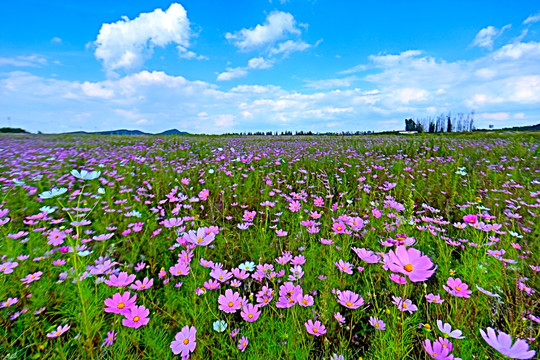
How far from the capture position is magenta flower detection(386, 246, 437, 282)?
760 mm

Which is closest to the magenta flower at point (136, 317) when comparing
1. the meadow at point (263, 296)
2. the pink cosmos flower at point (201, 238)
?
the meadow at point (263, 296)

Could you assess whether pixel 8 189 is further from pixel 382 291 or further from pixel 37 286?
pixel 382 291

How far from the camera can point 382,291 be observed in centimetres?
149

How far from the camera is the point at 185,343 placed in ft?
3.29

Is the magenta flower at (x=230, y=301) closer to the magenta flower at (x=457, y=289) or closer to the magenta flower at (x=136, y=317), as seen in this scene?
the magenta flower at (x=136, y=317)

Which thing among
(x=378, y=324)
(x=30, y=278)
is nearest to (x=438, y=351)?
(x=378, y=324)

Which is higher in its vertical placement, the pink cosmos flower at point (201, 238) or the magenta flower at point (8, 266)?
the pink cosmos flower at point (201, 238)

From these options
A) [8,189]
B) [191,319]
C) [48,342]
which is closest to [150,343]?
[191,319]

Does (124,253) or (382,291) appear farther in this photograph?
(124,253)

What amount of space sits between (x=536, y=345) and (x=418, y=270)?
0.95 m

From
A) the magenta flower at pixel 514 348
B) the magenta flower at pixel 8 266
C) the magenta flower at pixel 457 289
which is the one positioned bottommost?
the magenta flower at pixel 8 266

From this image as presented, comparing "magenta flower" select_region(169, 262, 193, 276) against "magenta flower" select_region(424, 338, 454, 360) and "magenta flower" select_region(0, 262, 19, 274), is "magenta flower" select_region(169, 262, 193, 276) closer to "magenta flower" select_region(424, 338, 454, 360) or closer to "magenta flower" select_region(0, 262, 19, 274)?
"magenta flower" select_region(0, 262, 19, 274)

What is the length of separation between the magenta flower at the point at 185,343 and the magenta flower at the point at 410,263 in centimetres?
80

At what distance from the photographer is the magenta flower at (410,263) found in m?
0.76
